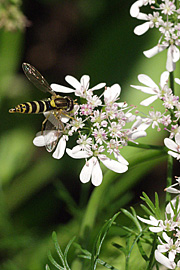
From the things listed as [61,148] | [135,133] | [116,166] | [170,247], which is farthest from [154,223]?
[61,148]

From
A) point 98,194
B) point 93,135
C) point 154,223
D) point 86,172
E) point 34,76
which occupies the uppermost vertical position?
point 34,76

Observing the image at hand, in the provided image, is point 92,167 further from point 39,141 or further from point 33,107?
point 33,107

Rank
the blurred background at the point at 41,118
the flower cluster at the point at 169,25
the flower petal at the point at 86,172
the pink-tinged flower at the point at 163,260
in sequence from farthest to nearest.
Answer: the blurred background at the point at 41,118, the flower cluster at the point at 169,25, the flower petal at the point at 86,172, the pink-tinged flower at the point at 163,260

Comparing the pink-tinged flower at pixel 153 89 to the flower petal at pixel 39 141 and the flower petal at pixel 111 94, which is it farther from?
the flower petal at pixel 39 141

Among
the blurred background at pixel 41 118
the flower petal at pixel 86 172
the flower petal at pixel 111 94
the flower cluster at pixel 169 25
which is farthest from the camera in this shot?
the blurred background at pixel 41 118

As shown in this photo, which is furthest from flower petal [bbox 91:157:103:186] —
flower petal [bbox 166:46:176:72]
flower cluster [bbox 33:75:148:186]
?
flower petal [bbox 166:46:176:72]

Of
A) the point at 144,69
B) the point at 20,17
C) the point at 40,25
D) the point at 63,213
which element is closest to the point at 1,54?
the point at 20,17

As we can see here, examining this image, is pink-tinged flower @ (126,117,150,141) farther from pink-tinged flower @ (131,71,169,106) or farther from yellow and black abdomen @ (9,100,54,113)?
yellow and black abdomen @ (9,100,54,113)

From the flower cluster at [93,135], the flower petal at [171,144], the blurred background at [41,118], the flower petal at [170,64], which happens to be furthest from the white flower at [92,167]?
the blurred background at [41,118]
